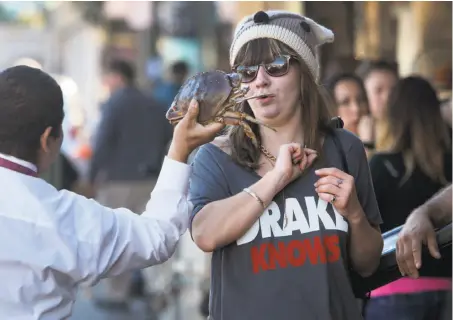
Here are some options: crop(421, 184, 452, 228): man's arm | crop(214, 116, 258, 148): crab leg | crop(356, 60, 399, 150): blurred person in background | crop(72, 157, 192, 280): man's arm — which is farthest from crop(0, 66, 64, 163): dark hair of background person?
crop(356, 60, 399, 150): blurred person in background

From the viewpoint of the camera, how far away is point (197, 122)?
2936mm

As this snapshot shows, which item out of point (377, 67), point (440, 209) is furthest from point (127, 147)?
point (440, 209)

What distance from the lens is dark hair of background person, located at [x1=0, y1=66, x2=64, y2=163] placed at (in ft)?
9.39

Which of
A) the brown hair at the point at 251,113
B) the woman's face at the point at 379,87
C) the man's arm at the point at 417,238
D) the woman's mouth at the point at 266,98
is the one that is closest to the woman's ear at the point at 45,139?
the brown hair at the point at 251,113

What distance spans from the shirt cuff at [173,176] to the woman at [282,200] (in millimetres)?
244

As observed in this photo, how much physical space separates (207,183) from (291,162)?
11.0 inches

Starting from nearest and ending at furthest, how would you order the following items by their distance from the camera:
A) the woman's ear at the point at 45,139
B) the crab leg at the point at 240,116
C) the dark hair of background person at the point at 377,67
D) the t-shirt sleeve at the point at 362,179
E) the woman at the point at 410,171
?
the woman's ear at the point at 45,139
the crab leg at the point at 240,116
the t-shirt sleeve at the point at 362,179
the woman at the point at 410,171
the dark hair of background person at the point at 377,67

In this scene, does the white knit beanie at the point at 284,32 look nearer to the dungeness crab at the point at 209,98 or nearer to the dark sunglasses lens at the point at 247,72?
the dark sunglasses lens at the point at 247,72

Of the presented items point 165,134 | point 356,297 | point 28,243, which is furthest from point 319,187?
point 165,134

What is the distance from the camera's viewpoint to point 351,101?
5930 millimetres

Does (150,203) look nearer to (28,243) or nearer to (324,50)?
(28,243)

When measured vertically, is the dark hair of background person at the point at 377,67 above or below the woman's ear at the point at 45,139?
above

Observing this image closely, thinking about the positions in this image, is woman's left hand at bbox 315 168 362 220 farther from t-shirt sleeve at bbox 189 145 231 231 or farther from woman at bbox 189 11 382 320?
t-shirt sleeve at bbox 189 145 231 231

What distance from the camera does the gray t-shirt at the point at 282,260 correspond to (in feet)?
10.3
